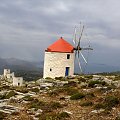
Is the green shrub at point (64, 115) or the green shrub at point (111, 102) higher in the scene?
the green shrub at point (111, 102)

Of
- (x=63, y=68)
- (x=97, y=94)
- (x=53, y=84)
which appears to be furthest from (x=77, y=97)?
(x=63, y=68)

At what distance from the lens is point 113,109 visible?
18.6m

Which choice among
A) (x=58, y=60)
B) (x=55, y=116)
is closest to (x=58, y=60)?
(x=58, y=60)

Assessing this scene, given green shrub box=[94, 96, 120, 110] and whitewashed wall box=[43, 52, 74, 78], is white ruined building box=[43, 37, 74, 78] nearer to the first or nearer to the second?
whitewashed wall box=[43, 52, 74, 78]

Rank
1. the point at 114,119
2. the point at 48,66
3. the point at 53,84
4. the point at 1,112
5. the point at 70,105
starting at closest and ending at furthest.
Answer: the point at 114,119, the point at 1,112, the point at 70,105, the point at 53,84, the point at 48,66

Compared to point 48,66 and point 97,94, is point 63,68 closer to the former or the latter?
point 48,66

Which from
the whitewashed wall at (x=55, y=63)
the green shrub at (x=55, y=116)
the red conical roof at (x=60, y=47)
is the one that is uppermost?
the red conical roof at (x=60, y=47)

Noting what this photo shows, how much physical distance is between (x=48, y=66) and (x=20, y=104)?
26.4m

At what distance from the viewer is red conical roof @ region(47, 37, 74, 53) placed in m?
49.6

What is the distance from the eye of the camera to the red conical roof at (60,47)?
49625 mm

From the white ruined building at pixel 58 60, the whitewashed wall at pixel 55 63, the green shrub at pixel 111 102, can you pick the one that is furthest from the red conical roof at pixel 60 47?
the green shrub at pixel 111 102

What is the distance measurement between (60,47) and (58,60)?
2.21 meters

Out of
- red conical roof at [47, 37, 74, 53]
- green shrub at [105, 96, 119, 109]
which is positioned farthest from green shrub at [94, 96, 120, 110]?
red conical roof at [47, 37, 74, 53]

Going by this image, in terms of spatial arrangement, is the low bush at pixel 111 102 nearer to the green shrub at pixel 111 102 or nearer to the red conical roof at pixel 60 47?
the green shrub at pixel 111 102
